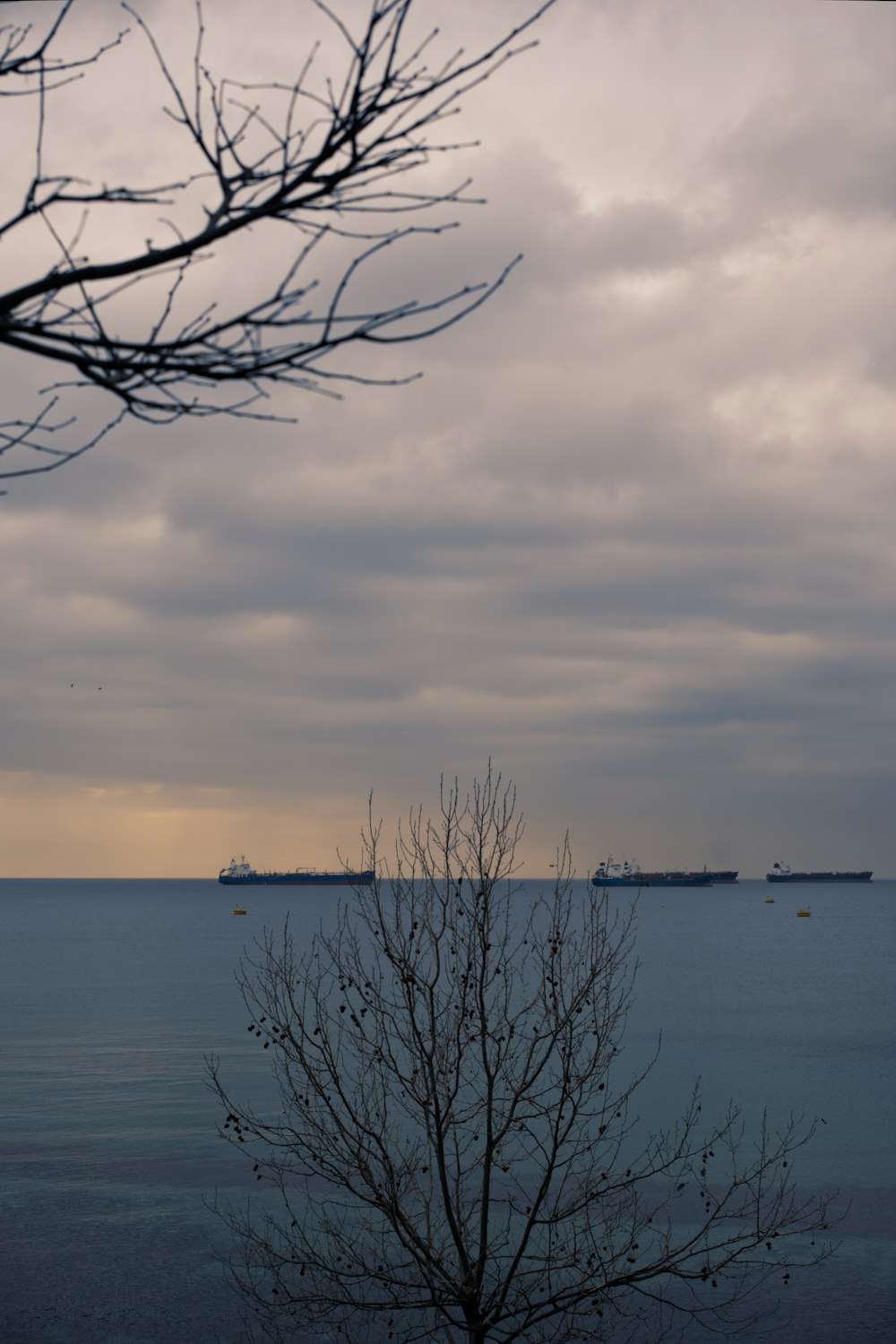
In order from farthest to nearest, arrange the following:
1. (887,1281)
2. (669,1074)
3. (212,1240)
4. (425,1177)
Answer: (669,1074) < (425,1177) < (212,1240) < (887,1281)

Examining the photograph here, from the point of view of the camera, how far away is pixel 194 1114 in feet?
142

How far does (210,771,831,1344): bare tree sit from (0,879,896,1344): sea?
1.31m

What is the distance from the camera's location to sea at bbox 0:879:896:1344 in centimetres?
2567

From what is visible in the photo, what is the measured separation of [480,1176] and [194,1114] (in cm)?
1598

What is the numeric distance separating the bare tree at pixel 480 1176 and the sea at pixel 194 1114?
4.30 feet

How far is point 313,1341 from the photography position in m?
23.6

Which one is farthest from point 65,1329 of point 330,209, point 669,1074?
point 669,1074

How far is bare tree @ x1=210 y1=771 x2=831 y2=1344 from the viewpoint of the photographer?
43.5 feet

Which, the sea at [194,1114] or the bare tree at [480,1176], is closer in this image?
the bare tree at [480,1176]

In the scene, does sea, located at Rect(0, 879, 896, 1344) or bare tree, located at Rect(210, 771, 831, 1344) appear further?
sea, located at Rect(0, 879, 896, 1344)

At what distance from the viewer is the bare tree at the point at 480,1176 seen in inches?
522

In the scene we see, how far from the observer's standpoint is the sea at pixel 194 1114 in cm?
2567

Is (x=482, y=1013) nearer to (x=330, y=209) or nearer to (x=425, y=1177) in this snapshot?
(x=330, y=209)

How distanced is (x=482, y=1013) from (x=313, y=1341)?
14.1 m
